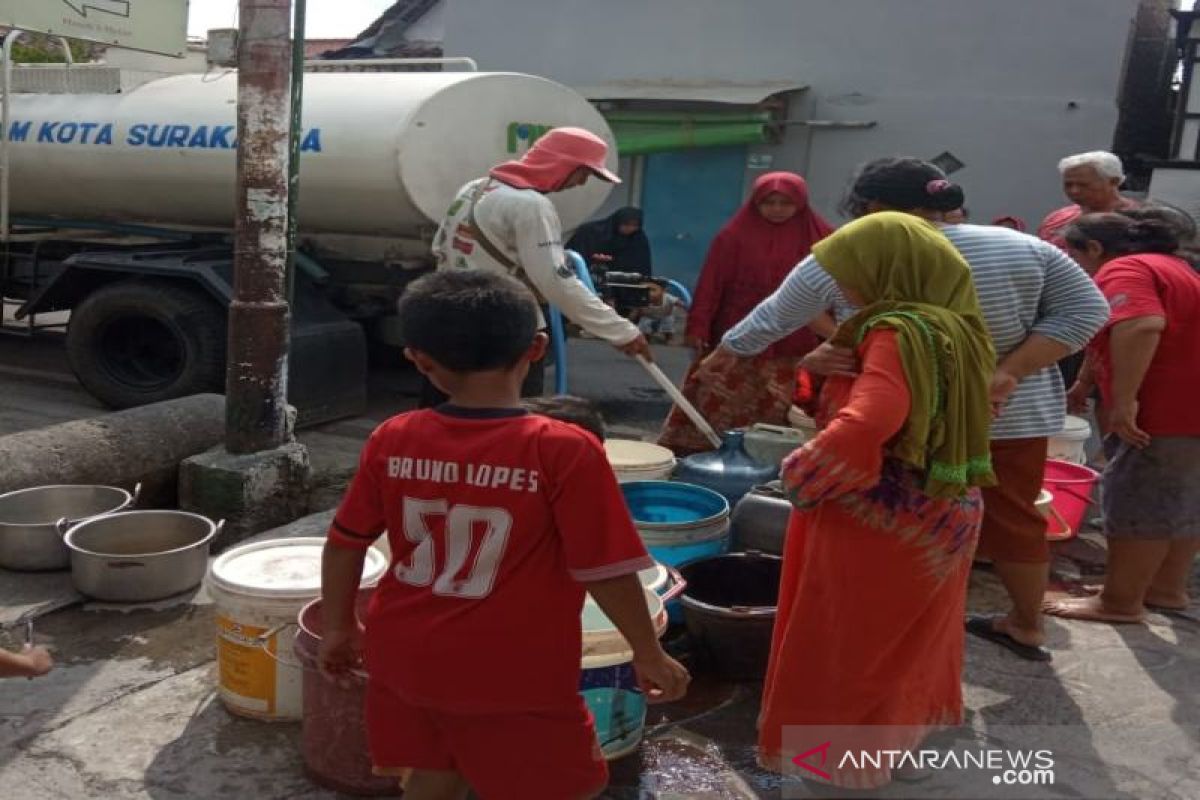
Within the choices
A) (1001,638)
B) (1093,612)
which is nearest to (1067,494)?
(1093,612)

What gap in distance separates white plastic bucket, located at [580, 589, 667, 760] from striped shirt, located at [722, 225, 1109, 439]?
1.03 meters

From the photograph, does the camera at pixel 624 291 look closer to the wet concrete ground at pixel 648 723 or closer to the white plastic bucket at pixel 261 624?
the wet concrete ground at pixel 648 723

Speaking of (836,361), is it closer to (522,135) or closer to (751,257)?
(751,257)

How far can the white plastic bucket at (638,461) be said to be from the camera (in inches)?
155

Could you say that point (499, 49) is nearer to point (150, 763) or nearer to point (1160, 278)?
point (1160, 278)

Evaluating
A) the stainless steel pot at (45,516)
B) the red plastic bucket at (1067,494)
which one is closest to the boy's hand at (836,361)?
the red plastic bucket at (1067,494)

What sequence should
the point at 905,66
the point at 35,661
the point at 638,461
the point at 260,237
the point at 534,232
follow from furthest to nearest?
1. the point at 905,66
2. the point at 260,237
3. the point at 534,232
4. the point at 638,461
5. the point at 35,661

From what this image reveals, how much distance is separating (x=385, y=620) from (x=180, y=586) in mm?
2119

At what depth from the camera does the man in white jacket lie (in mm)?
4121

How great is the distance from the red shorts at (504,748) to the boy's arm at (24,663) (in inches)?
25.5

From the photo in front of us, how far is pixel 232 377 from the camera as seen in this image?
4.38 m

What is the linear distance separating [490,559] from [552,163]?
2695mm

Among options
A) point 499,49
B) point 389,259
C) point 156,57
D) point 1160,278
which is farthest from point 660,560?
point 499,49

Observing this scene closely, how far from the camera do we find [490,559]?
186 centimetres
